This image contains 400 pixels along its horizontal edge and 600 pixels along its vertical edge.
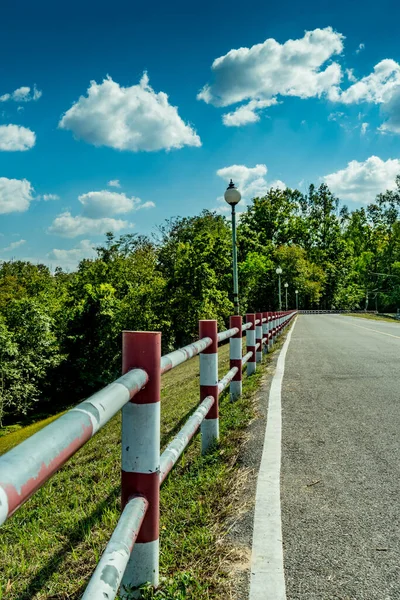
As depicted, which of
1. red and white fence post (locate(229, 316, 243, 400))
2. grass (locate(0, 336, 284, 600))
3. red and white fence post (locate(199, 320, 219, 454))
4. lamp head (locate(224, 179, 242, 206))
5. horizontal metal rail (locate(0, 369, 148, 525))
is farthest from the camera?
lamp head (locate(224, 179, 242, 206))

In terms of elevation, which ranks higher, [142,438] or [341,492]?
[142,438]

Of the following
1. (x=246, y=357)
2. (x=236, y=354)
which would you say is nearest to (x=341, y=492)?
(x=236, y=354)

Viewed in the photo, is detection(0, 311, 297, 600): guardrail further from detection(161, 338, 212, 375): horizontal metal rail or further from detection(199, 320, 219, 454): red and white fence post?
detection(199, 320, 219, 454): red and white fence post

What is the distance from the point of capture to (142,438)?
72.9 inches

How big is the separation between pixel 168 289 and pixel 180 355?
114 ft

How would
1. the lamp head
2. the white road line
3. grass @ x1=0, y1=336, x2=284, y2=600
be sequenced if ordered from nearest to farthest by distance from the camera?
the white road line
grass @ x1=0, y1=336, x2=284, y2=600
the lamp head

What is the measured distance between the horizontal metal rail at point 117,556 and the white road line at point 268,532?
73 centimetres

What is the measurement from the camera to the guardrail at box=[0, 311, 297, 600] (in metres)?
0.92

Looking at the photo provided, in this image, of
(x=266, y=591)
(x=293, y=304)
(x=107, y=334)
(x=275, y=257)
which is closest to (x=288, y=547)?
(x=266, y=591)

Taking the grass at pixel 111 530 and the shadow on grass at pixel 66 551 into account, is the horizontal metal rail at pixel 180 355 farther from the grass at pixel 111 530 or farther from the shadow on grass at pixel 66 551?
the shadow on grass at pixel 66 551

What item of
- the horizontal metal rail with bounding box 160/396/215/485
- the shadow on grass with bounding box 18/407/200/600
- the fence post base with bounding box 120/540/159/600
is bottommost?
the shadow on grass with bounding box 18/407/200/600

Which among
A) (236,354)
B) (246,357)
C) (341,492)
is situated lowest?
(341,492)

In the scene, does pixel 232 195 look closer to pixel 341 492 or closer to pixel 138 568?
pixel 341 492

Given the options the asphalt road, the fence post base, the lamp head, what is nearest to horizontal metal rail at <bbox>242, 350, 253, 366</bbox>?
the asphalt road
